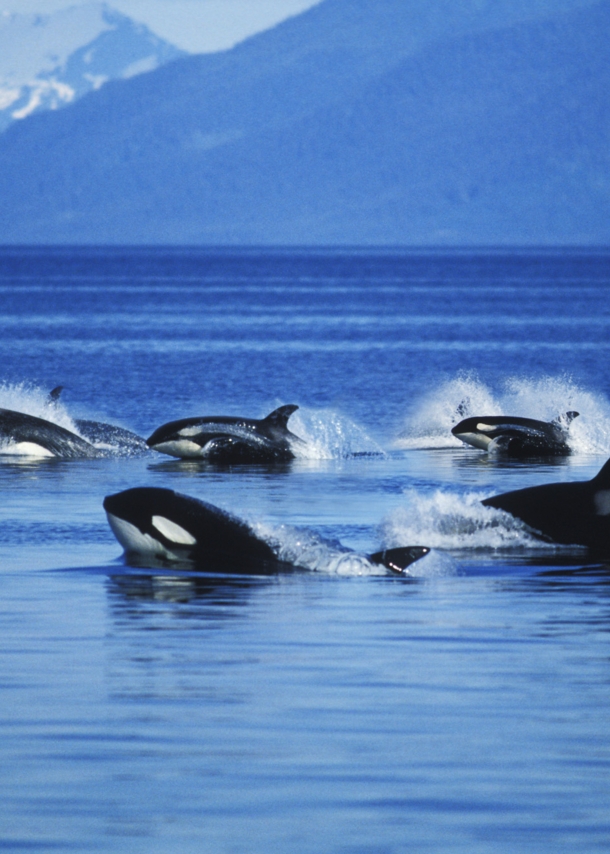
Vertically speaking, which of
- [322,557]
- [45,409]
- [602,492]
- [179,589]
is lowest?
[179,589]

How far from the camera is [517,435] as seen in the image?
86.0ft

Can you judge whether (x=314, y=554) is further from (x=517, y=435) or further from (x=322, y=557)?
(x=517, y=435)

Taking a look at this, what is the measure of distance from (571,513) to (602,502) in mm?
364

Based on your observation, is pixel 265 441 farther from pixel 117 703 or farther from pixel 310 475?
pixel 117 703

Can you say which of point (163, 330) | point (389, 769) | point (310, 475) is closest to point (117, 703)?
point (389, 769)

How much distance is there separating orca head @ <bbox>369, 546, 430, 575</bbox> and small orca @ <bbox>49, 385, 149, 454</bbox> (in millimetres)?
11940

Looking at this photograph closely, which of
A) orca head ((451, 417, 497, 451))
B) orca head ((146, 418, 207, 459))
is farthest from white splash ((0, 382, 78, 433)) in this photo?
orca head ((451, 417, 497, 451))

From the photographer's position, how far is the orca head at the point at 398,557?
1406cm

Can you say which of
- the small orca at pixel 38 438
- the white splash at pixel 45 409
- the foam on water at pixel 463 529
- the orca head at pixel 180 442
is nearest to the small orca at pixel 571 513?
the foam on water at pixel 463 529

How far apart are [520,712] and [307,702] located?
3.94 feet

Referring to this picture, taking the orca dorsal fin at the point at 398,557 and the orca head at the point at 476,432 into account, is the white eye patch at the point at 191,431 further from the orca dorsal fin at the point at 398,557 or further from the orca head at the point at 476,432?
the orca dorsal fin at the point at 398,557

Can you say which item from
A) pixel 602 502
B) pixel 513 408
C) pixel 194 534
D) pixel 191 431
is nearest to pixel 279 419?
pixel 191 431

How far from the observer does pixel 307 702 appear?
32.8 feet

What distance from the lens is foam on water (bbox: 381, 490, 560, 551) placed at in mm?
15602
